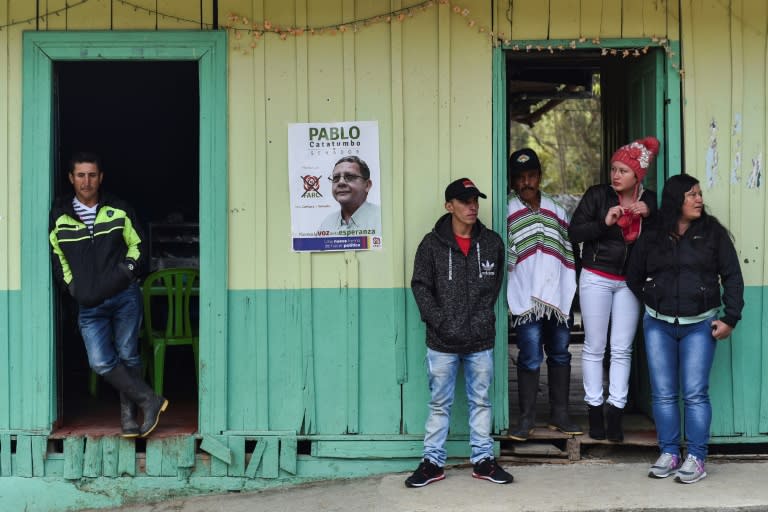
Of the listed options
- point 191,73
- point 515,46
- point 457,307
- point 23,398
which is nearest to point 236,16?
point 515,46

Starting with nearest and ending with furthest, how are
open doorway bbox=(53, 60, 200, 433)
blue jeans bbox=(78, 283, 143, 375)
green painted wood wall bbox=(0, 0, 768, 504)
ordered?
blue jeans bbox=(78, 283, 143, 375)
green painted wood wall bbox=(0, 0, 768, 504)
open doorway bbox=(53, 60, 200, 433)

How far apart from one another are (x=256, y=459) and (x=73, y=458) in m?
1.19

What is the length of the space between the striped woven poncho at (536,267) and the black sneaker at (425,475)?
1.10m

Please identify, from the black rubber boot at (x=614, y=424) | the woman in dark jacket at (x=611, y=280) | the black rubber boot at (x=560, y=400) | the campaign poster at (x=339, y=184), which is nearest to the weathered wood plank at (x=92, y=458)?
the campaign poster at (x=339, y=184)

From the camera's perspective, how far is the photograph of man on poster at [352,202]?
19.5 feet

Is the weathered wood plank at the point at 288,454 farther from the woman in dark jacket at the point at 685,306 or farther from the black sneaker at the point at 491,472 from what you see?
the woman in dark jacket at the point at 685,306

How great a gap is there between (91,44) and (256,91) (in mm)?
1092

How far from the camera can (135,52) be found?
5875 millimetres

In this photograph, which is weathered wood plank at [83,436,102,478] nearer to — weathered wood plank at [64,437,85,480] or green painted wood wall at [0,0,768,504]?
weathered wood plank at [64,437,85,480]

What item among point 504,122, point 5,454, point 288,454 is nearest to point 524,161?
point 504,122

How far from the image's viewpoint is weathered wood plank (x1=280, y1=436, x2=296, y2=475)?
19.7ft

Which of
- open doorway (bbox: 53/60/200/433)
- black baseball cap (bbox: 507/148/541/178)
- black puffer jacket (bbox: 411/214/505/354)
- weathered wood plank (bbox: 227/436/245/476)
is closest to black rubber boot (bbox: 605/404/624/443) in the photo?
black puffer jacket (bbox: 411/214/505/354)

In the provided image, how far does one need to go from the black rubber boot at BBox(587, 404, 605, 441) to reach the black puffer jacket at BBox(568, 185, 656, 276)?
2.97 ft

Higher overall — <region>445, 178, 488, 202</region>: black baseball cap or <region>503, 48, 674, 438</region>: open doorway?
<region>503, 48, 674, 438</region>: open doorway
